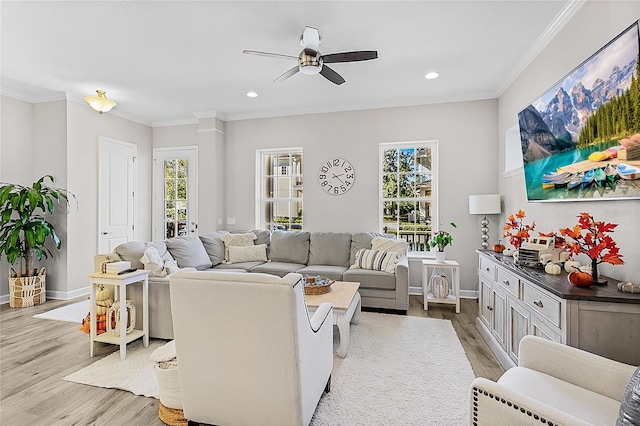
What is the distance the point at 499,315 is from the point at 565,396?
143 cm

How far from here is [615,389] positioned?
1342 mm

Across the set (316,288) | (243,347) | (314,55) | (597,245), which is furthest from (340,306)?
(314,55)

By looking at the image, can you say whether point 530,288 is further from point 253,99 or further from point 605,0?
point 253,99

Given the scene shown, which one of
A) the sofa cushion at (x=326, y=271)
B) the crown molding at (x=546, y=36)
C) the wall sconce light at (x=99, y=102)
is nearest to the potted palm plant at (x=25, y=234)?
the wall sconce light at (x=99, y=102)

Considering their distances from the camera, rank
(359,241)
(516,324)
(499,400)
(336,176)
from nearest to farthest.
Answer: (499,400), (516,324), (359,241), (336,176)

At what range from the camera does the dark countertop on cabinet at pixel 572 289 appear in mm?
1589

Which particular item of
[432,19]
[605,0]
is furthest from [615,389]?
[432,19]

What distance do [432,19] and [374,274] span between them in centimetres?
270

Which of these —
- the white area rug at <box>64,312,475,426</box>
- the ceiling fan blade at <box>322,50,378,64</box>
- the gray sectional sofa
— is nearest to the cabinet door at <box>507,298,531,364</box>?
the white area rug at <box>64,312,475,426</box>

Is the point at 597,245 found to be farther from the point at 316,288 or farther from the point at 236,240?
the point at 236,240

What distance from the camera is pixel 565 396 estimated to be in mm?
1337

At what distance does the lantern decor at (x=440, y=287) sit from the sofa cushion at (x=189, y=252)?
3.04 meters

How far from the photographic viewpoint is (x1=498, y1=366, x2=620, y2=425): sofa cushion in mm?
1233

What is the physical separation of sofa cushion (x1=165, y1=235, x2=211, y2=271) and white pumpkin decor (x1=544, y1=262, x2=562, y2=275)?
3567 millimetres
